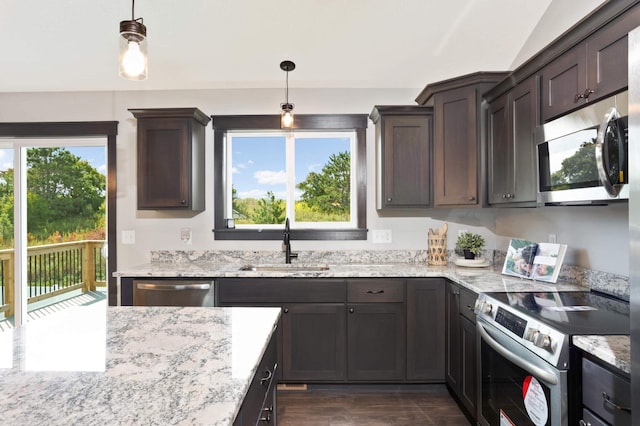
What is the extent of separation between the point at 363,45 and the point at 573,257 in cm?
216

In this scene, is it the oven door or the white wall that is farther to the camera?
the white wall

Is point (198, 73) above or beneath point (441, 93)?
above

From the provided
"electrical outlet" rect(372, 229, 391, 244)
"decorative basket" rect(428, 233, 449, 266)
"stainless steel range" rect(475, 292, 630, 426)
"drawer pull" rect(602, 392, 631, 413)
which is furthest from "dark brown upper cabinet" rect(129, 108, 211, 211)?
"drawer pull" rect(602, 392, 631, 413)

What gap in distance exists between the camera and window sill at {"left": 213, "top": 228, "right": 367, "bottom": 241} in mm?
3273

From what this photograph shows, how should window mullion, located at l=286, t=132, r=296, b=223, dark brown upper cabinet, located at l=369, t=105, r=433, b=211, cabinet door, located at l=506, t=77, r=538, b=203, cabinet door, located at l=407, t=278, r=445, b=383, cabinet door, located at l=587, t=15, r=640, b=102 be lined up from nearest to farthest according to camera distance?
cabinet door, located at l=587, t=15, r=640, b=102 → cabinet door, located at l=506, t=77, r=538, b=203 → cabinet door, located at l=407, t=278, r=445, b=383 → dark brown upper cabinet, located at l=369, t=105, r=433, b=211 → window mullion, located at l=286, t=132, r=296, b=223

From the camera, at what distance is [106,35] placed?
9.04 ft

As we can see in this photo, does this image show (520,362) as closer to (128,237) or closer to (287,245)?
(287,245)

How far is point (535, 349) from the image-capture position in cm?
147

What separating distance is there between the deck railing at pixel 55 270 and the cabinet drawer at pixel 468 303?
3247 mm

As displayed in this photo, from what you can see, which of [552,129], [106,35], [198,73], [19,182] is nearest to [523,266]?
[552,129]

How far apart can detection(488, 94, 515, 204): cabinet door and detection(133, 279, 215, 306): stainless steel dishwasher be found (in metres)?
2.24

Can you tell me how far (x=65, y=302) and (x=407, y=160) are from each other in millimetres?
3592

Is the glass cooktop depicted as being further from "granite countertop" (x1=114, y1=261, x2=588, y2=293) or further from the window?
the window

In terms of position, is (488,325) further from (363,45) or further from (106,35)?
(106,35)
